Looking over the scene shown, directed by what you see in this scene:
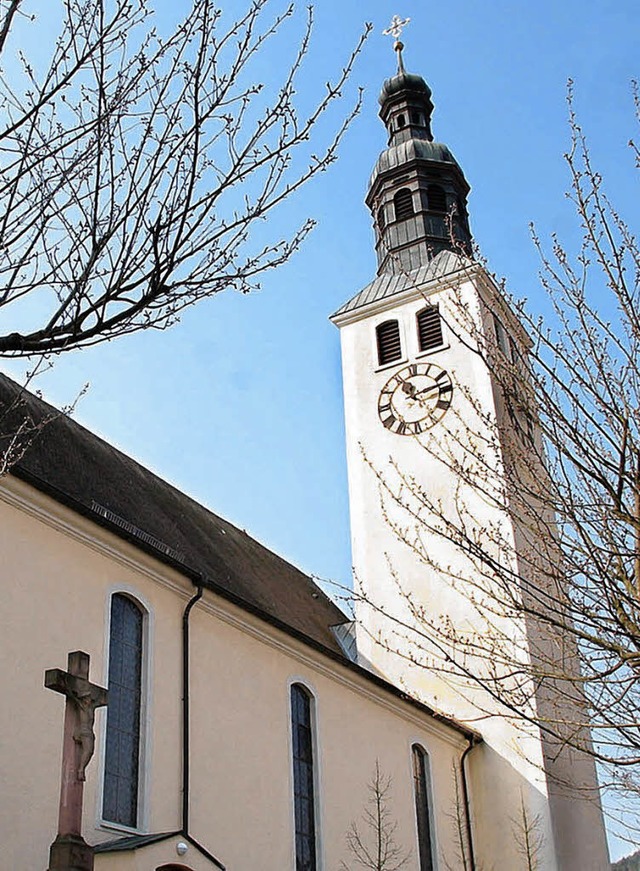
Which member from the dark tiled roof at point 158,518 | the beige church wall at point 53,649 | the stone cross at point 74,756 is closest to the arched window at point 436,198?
the dark tiled roof at point 158,518

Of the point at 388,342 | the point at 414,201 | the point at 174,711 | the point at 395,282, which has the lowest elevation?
the point at 174,711

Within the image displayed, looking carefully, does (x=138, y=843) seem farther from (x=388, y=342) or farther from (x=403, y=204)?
(x=403, y=204)

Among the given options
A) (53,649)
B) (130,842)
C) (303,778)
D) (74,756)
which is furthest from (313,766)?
(74,756)

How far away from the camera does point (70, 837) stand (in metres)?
7.67

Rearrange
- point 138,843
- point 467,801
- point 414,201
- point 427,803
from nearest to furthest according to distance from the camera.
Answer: point 138,843, point 427,803, point 467,801, point 414,201

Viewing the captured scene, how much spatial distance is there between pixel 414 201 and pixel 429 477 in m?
7.46

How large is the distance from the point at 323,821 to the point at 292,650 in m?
2.28

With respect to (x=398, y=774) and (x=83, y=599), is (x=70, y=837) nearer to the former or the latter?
(x=83, y=599)

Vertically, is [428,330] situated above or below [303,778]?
above

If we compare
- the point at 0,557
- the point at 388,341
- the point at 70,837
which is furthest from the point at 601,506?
the point at 388,341

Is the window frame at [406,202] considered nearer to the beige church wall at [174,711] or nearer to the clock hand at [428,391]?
the clock hand at [428,391]

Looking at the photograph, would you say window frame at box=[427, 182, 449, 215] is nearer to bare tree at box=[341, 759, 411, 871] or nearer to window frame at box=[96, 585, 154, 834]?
bare tree at box=[341, 759, 411, 871]

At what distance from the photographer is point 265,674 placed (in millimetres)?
14414

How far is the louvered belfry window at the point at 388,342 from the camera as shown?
2406 centimetres
